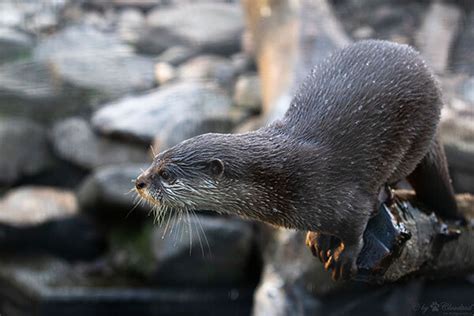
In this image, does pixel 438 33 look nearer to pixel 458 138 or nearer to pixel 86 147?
pixel 458 138

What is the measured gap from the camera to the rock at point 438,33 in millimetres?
2848

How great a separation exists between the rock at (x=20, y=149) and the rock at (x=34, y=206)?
162 mm

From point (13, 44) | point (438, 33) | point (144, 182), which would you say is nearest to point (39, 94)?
point (13, 44)

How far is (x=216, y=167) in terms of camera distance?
102cm

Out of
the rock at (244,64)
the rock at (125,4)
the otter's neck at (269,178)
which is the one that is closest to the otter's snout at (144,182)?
the otter's neck at (269,178)

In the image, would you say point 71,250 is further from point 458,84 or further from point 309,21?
point 458,84

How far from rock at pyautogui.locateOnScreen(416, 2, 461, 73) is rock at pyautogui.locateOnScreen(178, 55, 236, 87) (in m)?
1.28

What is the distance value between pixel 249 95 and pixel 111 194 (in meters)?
1.00

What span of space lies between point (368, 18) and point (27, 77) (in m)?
2.22

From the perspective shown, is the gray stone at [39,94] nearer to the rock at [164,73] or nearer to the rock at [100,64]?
the rock at [100,64]

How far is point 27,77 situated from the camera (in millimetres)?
4590

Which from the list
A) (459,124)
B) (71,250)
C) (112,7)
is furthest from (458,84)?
(112,7)

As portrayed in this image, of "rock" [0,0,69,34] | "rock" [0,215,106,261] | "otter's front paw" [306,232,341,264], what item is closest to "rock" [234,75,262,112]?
"rock" [0,215,106,261]

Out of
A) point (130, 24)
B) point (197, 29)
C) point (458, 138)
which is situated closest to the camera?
point (458, 138)
